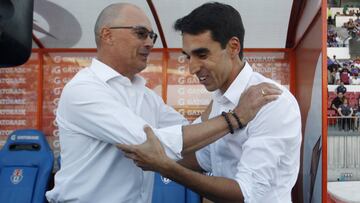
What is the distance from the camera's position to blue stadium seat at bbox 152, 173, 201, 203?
4.47 metres

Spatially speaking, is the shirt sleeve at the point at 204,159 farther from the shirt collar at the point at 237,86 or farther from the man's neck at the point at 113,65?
the man's neck at the point at 113,65

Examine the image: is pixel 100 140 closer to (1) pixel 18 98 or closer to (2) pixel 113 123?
(2) pixel 113 123

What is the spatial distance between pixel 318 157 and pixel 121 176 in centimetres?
197

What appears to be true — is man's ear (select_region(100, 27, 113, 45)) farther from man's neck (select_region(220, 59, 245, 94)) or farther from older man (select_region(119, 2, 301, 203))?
man's neck (select_region(220, 59, 245, 94))

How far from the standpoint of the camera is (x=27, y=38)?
4.61 ft

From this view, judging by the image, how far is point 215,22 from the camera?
1.91 meters

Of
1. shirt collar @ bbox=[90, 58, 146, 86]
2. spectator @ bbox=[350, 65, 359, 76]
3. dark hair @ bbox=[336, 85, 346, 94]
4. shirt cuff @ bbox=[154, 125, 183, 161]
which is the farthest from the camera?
spectator @ bbox=[350, 65, 359, 76]

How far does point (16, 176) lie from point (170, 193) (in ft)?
5.48

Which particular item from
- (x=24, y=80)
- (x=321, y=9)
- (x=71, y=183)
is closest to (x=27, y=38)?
(x=71, y=183)

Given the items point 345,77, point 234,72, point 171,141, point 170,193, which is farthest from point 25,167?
point 345,77

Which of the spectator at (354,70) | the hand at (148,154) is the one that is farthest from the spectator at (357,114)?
the hand at (148,154)

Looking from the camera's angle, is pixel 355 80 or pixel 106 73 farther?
pixel 355 80

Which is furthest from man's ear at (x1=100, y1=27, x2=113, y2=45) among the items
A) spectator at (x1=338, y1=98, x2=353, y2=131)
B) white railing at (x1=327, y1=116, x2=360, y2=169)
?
spectator at (x1=338, y1=98, x2=353, y2=131)

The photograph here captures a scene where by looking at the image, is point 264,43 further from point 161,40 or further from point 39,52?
point 39,52
